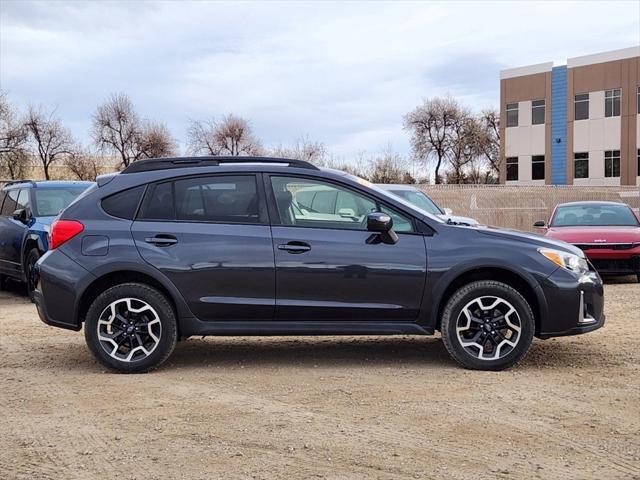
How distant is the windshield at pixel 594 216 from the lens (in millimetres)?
13531

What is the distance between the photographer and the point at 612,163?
4556 centimetres

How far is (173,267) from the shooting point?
241 inches

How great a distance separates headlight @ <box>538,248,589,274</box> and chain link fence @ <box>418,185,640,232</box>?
18.8 m

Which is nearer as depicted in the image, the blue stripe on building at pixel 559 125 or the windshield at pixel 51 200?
the windshield at pixel 51 200

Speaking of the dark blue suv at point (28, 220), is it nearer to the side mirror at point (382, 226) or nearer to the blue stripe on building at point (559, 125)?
the side mirror at point (382, 226)

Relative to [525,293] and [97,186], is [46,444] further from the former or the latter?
[525,293]

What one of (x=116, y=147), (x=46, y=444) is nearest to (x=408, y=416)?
(x=46, y=444)

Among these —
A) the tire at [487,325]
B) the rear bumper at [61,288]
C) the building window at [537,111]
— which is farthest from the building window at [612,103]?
the rear bumper at [61,288]

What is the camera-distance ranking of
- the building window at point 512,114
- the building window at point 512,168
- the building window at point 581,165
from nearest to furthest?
the building window at point 581,165 < the building window at point 512,114 < the building window at point 512,168

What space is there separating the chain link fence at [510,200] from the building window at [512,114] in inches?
997

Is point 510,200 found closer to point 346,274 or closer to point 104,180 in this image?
point 346,274

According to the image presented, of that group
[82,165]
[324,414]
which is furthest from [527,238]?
[82,165]

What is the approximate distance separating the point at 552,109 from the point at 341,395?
4600cm

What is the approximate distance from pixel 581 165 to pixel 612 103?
4.21 m
